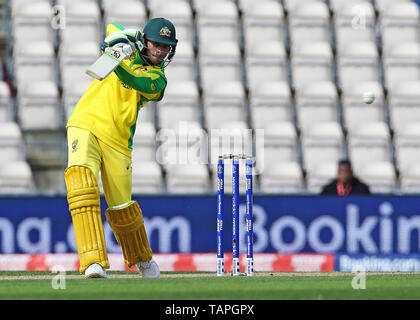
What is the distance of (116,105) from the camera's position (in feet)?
20.8

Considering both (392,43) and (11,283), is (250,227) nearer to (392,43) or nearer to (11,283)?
(11,283)

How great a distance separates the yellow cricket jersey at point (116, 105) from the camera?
6.28m

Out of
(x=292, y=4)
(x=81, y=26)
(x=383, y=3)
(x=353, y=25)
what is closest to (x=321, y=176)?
(x=353, y=25)

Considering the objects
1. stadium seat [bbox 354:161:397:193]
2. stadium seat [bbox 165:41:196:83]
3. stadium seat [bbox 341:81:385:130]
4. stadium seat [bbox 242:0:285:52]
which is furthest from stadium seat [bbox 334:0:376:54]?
stadium seat [bbox 354:161:397:193]

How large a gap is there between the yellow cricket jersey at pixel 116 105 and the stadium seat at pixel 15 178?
14.6 feet

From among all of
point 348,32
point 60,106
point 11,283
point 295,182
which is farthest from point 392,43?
point 11,283

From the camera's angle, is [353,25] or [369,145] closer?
[369,145]

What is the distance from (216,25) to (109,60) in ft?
21.7

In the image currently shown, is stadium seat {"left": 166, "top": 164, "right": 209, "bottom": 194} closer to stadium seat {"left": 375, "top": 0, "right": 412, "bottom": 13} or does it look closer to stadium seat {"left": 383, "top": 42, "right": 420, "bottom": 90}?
stadium seat {"left": 383, "top": 42, "right": 420, "bottom": 90}

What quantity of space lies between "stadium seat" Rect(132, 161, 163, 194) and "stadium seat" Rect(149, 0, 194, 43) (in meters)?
2.09

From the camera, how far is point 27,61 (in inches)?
473

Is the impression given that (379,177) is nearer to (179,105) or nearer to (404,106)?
(404,106)

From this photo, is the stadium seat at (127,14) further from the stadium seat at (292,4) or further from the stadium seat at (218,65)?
the stadium seat at (292,4)

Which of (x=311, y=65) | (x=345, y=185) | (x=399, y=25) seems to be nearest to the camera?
(x=345, y=185)
